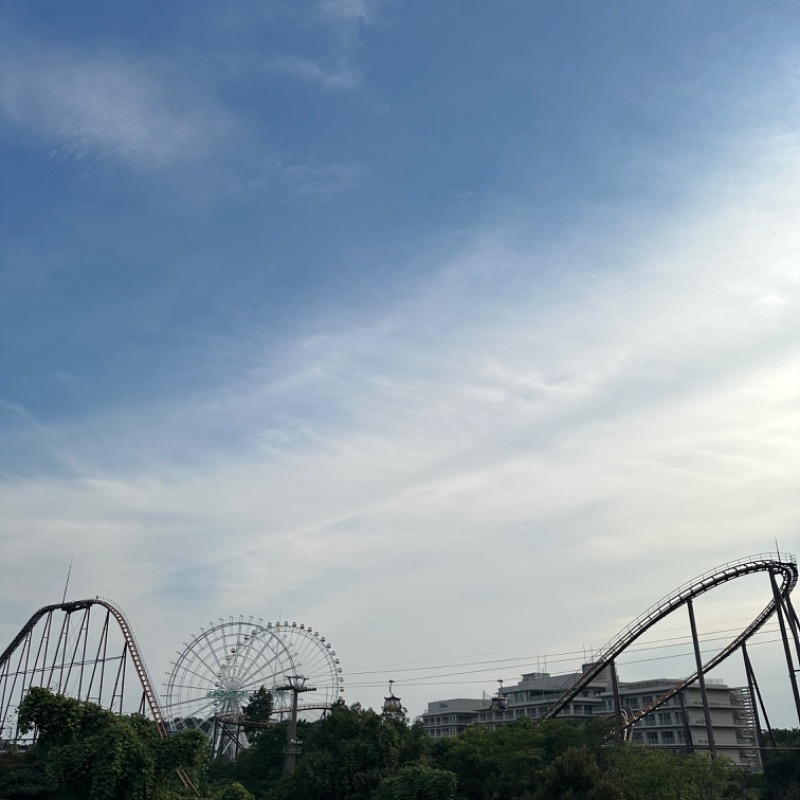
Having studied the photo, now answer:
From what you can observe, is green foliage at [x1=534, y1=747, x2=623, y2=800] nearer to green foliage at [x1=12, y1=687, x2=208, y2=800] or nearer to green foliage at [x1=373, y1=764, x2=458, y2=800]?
green foliage at [x1=373, y1=764, x2=458, y2=800]

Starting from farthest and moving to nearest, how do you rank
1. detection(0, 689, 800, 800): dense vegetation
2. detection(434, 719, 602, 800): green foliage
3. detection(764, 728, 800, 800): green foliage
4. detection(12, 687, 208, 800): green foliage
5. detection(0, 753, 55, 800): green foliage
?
1. detection(764, 728, 800, 800): green foliage
2. detection(434, 719, 602, 800): green foliage
3. detection(0, 753, 55, 800): green foliage
4. detection(0, 689, 800, 800): dense vegetation
5. detection(12, 687, 208, 800): green foliage

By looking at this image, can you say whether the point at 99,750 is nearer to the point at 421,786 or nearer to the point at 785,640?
the point at 421,786

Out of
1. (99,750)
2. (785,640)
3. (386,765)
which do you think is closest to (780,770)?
(785,640)

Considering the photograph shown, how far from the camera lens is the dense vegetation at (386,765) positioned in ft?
117

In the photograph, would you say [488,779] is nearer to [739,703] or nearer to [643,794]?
[643,794]

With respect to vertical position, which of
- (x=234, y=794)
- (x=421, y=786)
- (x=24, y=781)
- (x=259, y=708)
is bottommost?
(x=234, y=794)

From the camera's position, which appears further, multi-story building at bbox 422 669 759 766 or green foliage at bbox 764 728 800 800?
multi-story building at bbox 422 669 759 766

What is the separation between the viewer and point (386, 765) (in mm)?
51438

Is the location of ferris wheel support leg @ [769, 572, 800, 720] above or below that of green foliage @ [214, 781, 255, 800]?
above

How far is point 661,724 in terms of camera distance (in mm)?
92812

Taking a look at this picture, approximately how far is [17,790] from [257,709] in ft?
155

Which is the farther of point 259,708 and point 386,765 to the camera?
point 259,708

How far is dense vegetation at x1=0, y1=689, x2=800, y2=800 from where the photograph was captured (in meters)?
35.8

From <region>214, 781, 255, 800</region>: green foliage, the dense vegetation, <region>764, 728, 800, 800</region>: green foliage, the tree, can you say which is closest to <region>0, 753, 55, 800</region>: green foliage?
the dense vegetation
